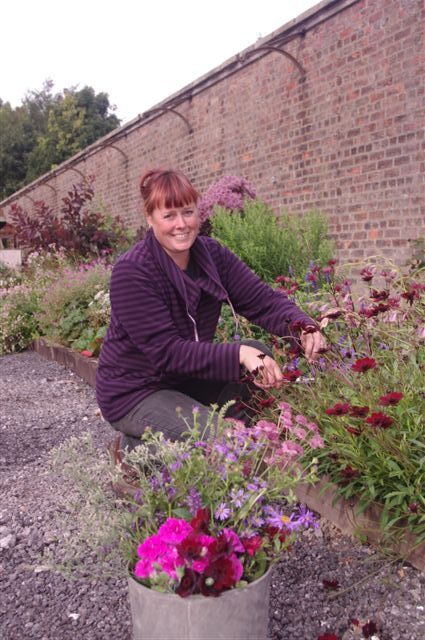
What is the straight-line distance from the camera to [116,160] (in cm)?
1656

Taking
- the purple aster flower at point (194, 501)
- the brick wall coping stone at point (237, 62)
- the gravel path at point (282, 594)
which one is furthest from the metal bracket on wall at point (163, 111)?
the purple aster flower at point (194, 501)

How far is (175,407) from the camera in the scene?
2789 mm

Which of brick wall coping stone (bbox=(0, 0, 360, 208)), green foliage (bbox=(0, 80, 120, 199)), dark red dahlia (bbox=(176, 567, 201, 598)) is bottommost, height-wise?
dark red dahlia (bbox=(176, 567, 201, 598))

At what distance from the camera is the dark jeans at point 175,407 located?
2748 millimetres

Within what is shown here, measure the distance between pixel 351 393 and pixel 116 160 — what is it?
14.9 m

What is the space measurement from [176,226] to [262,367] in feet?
2.52

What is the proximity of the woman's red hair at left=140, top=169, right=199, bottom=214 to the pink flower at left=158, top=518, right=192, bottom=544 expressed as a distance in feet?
5.20

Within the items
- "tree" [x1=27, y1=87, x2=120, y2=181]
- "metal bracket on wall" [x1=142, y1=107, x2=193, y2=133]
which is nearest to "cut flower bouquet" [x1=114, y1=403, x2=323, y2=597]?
"metal bracket on wall" [x1=142, y1=107, x2=193, y2=133]

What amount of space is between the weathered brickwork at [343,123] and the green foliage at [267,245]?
2.49 ft

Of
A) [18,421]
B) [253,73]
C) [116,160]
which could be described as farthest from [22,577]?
[116,160]

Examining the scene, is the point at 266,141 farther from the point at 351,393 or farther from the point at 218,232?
the point at 351,393

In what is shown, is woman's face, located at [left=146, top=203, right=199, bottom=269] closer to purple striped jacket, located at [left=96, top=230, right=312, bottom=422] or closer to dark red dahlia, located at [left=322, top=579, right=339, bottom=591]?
purple striped jacket, located at [left=96, top=230, right=312, bottom=422]

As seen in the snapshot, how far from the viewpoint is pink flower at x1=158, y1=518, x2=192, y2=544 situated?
5.00ft

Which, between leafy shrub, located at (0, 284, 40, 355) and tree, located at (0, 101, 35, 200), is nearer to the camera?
leafy shrub, located at (0, 284, 40, 355)
